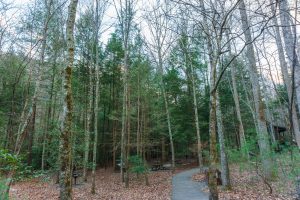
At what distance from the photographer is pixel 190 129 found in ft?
62.2

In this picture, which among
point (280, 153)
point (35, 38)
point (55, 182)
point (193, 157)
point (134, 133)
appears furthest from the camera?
point (193, 157)

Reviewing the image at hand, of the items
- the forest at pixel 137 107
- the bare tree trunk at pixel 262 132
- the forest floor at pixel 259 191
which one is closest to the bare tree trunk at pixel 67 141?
the forest at pixel 137 107

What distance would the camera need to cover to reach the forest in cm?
688

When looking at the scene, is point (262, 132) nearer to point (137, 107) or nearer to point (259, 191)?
point (259, 191)

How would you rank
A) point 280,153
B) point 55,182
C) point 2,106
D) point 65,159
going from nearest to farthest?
point 65,159 → point 280,153 → point 55,182 → point 2,106

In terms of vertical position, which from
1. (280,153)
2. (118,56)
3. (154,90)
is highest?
(118,56)

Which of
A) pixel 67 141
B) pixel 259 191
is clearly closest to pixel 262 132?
pixel 259 191

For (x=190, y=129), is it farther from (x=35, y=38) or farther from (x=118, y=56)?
(x=35, y=38)

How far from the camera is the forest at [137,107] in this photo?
6.88 m

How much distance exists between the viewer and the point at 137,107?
16.7 m

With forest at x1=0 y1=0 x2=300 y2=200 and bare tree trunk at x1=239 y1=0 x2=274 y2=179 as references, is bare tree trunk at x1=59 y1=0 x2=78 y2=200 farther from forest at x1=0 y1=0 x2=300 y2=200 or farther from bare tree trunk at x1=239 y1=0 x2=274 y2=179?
bare tree trunk at x1=239 y1=0 x2=274 y2=179

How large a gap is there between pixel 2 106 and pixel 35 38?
7134 millimetres

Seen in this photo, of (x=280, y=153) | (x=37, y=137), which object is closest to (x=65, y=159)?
(x=280, y=153)

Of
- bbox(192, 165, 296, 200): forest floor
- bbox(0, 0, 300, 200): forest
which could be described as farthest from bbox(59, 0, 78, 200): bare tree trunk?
bbox(192, 165, 296, 200): forest floor
